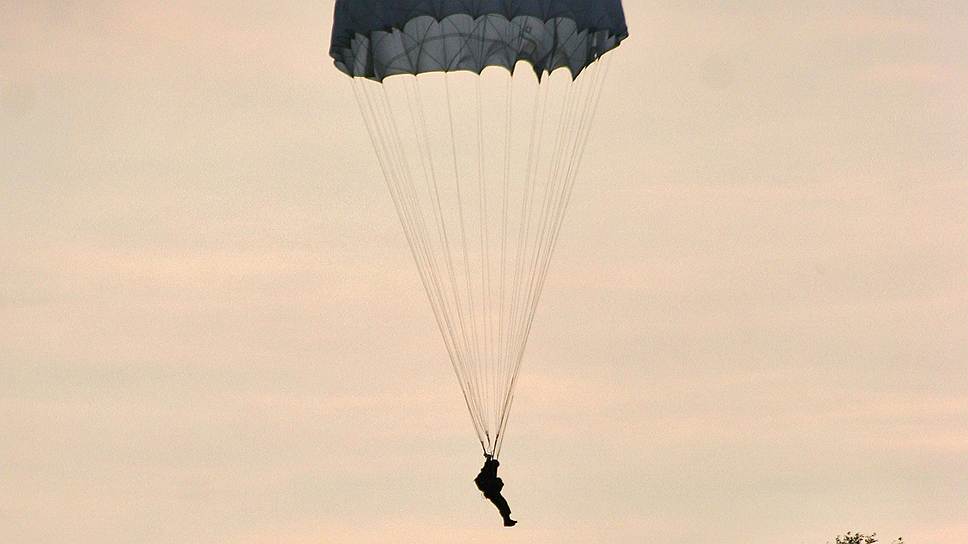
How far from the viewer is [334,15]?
6350 centimetres

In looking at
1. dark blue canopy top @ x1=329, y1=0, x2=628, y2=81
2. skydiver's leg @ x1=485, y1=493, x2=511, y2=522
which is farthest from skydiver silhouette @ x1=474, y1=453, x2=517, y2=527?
dark blue canopy top @ x1=329, y1=0, x2=628, y2=81

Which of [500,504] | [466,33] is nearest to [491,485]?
[500,504]

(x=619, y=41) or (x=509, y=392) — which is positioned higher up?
(x=619, y=41)

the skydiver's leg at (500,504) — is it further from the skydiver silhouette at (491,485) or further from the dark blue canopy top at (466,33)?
the dark blue canopy top at (466,33)

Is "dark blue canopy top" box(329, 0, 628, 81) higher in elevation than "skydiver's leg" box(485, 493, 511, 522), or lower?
higher

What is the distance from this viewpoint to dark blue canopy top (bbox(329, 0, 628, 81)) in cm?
6253

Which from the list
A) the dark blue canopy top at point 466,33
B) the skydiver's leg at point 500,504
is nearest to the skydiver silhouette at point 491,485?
the skydiver's leg at point 500,504

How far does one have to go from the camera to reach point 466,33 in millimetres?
62750

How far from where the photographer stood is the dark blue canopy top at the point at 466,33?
62531mm

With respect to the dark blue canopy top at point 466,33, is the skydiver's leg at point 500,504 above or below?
A: below

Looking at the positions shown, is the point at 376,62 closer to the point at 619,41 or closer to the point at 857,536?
the point at 619,41

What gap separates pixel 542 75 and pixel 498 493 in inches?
379

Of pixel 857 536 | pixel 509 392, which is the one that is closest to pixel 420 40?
pixel 509 392

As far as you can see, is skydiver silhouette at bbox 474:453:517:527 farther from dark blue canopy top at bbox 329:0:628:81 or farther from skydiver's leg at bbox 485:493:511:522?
dark blue canopy top at bbox 329:0:628:81
